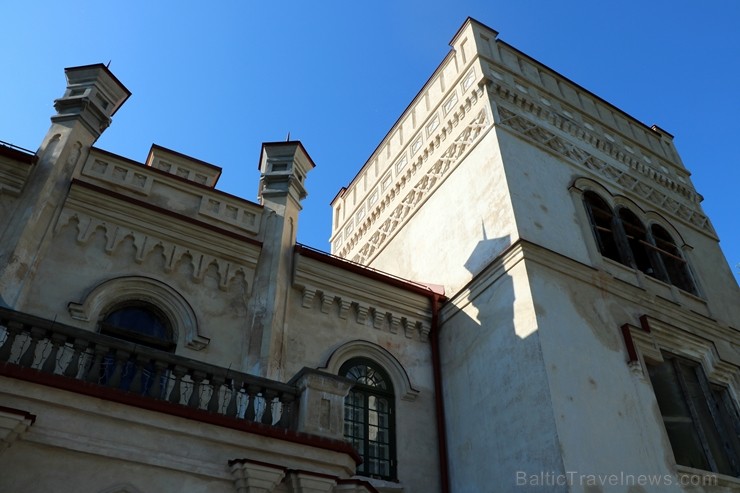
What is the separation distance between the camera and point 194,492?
5.86 metres

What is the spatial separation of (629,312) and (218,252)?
794 cm

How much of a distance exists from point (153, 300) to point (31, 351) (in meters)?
3.88

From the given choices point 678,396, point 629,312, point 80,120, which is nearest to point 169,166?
point 80,120

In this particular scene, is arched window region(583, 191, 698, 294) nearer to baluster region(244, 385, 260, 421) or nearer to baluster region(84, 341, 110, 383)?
baluster region(244, 385, 260, 421)

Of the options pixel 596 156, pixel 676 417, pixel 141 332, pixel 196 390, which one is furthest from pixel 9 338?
pixel 596 156

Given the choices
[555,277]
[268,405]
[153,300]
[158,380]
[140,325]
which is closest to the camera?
[158,380]

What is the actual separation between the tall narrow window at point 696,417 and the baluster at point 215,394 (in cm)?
832

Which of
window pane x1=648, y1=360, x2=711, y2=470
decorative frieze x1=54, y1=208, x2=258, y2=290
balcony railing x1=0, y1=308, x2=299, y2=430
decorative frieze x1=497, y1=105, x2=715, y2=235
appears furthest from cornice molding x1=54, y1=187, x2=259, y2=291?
window pane x1=648, y1=360, x2=711, y2=470

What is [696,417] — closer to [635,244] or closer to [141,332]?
[635,244]

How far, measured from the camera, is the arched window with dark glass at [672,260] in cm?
1442

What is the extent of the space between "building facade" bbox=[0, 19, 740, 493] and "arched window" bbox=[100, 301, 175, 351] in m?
0.04

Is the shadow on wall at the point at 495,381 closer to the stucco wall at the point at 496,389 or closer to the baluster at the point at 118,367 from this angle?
the stucco wall at the point at 496,389

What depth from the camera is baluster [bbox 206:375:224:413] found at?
6.42 m

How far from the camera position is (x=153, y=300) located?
31.8ft
